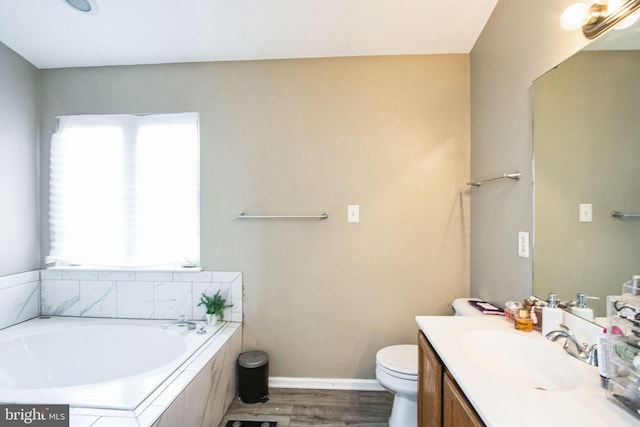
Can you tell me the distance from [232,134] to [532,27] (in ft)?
6.24

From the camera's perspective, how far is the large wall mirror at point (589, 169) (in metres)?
0.87

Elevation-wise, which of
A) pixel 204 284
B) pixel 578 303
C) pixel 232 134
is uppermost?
pixel 232 134

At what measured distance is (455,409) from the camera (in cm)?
93

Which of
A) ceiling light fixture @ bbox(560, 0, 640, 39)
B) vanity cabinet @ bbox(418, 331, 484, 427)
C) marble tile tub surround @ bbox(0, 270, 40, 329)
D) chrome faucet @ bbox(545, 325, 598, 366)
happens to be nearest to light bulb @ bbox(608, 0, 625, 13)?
ceiling light fixture @ bbox(560, 0, 640, 39)

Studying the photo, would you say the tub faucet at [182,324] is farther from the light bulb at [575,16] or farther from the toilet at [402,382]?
the light bulb at [575,16]

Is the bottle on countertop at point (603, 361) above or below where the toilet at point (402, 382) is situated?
above

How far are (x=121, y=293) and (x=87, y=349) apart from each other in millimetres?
411

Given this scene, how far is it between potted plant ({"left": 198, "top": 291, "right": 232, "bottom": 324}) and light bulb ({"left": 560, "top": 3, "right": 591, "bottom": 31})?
7.91ft

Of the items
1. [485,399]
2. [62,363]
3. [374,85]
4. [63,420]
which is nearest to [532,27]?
[374,85]

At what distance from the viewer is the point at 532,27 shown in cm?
129

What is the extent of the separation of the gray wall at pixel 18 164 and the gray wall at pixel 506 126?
3387mm

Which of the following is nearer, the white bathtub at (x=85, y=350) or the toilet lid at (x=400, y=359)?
the toilet lid at (x=400, y=359)

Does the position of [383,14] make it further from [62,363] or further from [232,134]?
[62,363]

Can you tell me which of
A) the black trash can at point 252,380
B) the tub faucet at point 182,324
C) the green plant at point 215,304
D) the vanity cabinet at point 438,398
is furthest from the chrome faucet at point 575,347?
the tub faucet at point 182,324
